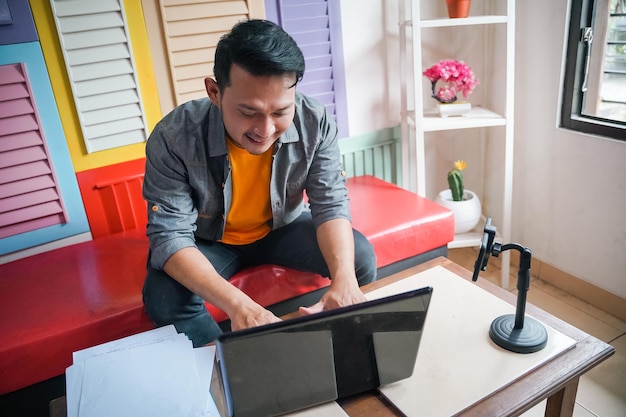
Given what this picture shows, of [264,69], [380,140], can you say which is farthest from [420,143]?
[264,69]

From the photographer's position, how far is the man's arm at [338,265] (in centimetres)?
111

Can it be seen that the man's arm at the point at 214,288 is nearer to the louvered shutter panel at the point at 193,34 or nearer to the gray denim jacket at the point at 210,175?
the gray denim jacket at the point at 210,175

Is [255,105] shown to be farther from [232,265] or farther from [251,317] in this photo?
[232,265]

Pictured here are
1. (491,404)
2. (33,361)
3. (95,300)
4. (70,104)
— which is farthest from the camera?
(70,104)

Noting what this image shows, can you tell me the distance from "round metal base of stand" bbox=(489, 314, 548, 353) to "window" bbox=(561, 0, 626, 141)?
98 centimetres

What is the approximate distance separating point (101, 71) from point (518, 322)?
140 cm

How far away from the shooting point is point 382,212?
178 centimetres

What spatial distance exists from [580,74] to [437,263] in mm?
963

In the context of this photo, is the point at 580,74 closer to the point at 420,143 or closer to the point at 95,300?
the point at 420,143

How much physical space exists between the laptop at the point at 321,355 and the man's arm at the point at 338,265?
190 millimetres

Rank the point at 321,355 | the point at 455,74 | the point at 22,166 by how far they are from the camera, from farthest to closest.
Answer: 1. the point at 455,74
2. the point at 22,166
3. the point at 321,355

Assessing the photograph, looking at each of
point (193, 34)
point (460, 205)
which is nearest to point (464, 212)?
point (460, 205)

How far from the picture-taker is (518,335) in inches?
39.1

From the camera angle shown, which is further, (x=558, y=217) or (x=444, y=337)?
(x=558, y=217)
